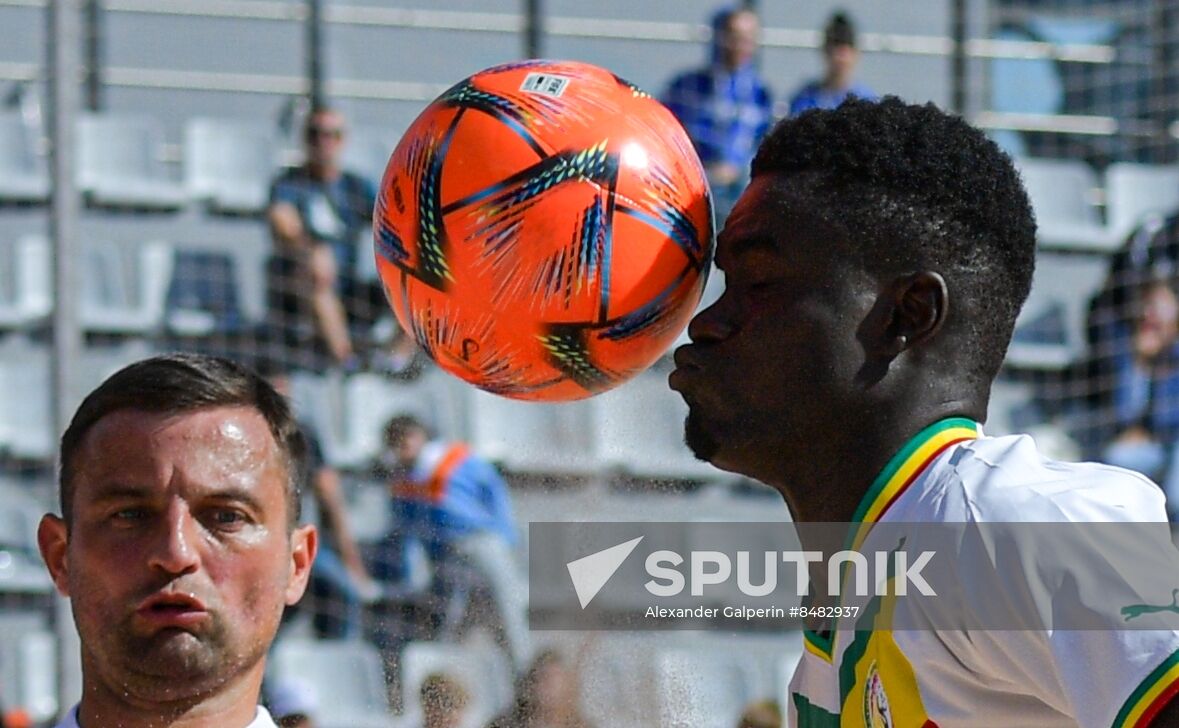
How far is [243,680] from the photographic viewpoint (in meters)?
3.26

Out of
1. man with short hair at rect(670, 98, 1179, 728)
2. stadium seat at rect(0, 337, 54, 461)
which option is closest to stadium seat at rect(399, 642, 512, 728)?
A: stadium seat at rect(0, 337, 54, 461)

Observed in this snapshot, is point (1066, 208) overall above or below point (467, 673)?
above

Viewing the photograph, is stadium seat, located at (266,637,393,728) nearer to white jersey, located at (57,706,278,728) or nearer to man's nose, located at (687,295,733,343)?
white jersey, located at (57,706,278,728)

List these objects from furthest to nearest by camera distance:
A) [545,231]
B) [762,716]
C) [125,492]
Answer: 1. [762,716]
2. [125,492]
3. [545,231]

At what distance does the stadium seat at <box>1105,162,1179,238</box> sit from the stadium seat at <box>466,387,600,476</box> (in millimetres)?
3459

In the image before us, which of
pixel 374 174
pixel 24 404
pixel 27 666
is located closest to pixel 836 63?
pixel 374 174

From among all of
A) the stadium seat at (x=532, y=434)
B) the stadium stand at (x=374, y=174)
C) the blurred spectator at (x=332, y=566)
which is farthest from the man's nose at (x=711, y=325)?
the blurred spectator at (x=332, y=566)

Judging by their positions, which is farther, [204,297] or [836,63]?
[836,63]

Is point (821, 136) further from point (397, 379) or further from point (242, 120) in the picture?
point (242, 120)

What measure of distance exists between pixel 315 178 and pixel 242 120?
112 cm

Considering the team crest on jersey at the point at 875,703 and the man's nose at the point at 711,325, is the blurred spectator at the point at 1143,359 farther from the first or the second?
the team crest on jersey at the point at 875,703

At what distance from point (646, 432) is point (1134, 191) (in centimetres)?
370

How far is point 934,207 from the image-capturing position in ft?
9.69

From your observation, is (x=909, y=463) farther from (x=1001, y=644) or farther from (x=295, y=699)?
(x=295, y=699)
